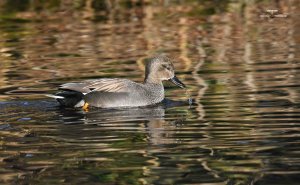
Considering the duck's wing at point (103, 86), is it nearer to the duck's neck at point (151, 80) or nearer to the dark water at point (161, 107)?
the dark water at point (161, 107)

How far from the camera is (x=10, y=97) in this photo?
11.8 meters

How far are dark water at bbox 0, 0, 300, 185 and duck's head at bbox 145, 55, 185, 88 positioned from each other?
265 mm

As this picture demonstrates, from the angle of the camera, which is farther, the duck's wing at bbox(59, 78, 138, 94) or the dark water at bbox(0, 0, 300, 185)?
the duck's wing at bbox(59, 78, 138, 94)

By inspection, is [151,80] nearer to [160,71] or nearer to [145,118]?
[160,71]

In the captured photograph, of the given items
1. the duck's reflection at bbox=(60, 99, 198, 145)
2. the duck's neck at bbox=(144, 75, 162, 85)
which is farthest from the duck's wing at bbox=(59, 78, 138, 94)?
the duck's neck at bbox=(144, 75, 162, 85)

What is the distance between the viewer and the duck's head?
12266 millimetres

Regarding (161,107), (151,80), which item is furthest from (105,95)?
(151,80)

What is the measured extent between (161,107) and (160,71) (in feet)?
3.31

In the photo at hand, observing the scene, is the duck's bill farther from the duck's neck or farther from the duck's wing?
the duck's wing

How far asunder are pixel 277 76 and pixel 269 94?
4.20ft

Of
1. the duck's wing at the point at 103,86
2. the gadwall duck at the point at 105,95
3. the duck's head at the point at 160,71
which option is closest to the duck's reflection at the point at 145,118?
the gadwall duck at the point at 105,95

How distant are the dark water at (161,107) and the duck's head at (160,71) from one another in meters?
0.26

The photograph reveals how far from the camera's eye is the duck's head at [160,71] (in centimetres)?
1227

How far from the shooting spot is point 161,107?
1141cm
